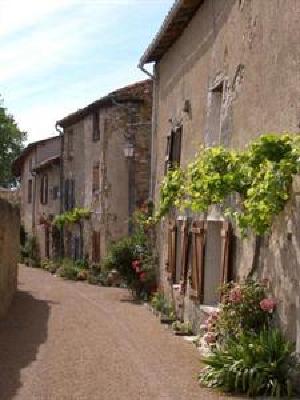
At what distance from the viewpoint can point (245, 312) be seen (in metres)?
8.18

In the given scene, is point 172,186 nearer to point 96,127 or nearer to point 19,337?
point 19,337

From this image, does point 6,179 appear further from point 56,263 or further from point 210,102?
point 210,102

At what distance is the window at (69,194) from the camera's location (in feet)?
89.5

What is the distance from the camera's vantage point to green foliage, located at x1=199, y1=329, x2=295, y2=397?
7199 mm

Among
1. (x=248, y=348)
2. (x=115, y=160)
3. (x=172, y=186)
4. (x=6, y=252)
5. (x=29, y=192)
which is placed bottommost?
(x=248, y=348)

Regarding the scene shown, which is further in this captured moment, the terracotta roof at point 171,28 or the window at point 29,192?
the window at point 29,192

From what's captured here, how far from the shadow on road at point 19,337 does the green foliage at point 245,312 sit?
8.24 ft

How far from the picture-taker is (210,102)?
11703 millimetres

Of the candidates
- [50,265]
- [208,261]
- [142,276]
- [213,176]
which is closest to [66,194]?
[50,265]

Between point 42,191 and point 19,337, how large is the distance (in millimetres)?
22350

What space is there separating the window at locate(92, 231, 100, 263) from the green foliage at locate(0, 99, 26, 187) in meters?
27.7

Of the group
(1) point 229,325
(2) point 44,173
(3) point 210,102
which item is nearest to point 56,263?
(2) point 44,173

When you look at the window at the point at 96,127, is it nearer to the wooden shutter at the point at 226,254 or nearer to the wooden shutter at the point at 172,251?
the wooden shutter at the point at 172,251

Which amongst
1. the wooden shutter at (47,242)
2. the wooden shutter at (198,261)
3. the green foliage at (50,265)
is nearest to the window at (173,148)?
the wooden shutter at (198,261)
